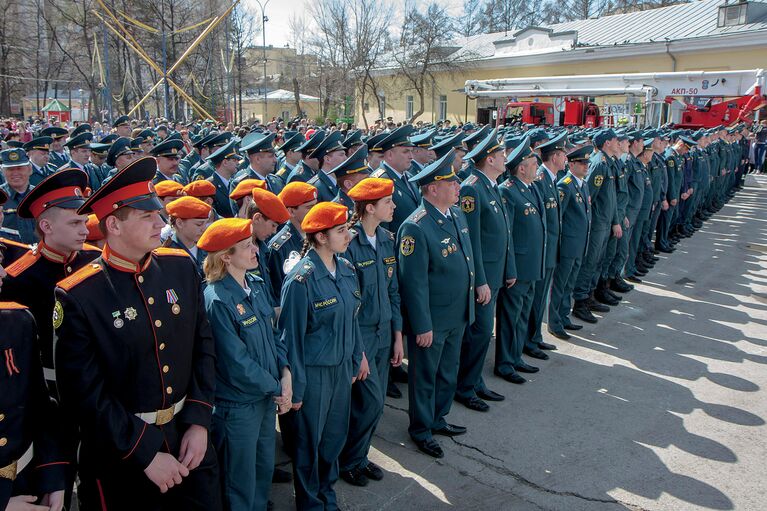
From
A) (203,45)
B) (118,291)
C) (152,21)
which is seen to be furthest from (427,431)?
(152,21)

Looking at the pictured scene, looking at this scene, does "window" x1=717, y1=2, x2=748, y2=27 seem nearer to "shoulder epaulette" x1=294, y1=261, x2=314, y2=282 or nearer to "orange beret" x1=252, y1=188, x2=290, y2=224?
"orange beret" x1=252, y1=188, x2=290, y2=224

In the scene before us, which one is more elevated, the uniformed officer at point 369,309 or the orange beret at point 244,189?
the orange beret at point 244,189

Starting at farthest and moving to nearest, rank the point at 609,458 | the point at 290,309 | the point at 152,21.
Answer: the point at 152,21, the point at 609,458, the point at 290,309

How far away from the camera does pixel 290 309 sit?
345 cm

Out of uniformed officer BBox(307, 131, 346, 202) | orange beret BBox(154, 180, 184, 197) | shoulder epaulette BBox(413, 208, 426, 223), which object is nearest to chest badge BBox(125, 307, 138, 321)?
shoulder epaulette BBox(413, 208, 426, 223)

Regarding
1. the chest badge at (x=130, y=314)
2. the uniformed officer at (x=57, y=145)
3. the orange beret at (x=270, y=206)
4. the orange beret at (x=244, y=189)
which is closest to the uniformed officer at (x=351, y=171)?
the orange beret at (x=244, y=189)

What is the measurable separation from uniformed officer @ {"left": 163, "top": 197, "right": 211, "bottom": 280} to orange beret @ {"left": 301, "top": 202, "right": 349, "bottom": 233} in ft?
2.28

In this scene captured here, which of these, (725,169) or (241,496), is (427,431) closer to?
(241,496)

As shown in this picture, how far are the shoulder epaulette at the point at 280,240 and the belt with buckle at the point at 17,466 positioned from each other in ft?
7.66

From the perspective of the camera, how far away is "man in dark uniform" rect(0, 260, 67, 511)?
2141mm

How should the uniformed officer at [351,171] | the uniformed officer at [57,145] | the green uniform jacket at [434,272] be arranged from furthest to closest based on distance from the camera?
the uniformed officer at [57,145]
the uniformed officer at [351,171]
the green uniform jacket at [434,272]

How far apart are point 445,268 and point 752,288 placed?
7.06 m

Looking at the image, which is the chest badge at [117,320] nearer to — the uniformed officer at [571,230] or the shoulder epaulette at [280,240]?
the shoulder epaulette at [280,240]

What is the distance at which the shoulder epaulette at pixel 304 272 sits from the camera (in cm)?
345
